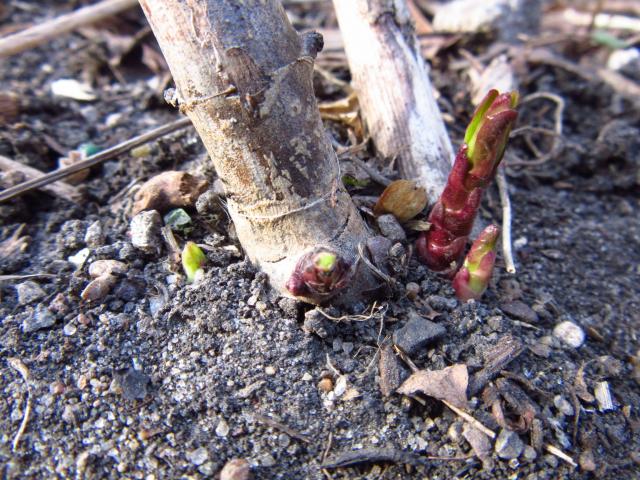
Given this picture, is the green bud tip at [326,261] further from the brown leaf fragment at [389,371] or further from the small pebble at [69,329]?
the small pebble at [69,329]

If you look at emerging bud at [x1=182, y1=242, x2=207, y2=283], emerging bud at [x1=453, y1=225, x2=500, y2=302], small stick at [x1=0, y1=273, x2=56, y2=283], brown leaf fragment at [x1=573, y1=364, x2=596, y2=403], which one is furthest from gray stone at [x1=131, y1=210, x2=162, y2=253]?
brown leaf fragment at [x1=573, y1=364, x2=596, y2=403]

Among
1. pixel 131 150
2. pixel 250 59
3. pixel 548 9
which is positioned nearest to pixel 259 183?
pixel 250 59

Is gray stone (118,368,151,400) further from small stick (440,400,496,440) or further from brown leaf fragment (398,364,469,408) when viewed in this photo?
small stick (440,400,496,440)

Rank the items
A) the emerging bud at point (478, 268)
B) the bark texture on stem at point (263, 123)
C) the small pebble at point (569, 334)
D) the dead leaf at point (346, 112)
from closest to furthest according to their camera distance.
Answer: the bark texture on stem at point (263, 123), the emerging bud at point (478, 268), the small pebble at point (569, 334), the dead leaf at point (346, 112)

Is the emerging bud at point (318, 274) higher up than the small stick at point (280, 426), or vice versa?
the emerging bud at point (318, 274)

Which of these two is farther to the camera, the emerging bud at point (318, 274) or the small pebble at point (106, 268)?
the small pebble at point (106, 268)

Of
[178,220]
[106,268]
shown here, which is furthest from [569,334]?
[106,268]

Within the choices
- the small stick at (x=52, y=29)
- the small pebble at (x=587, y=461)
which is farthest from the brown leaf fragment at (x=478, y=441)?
the small stick at (x=52, y=29)
